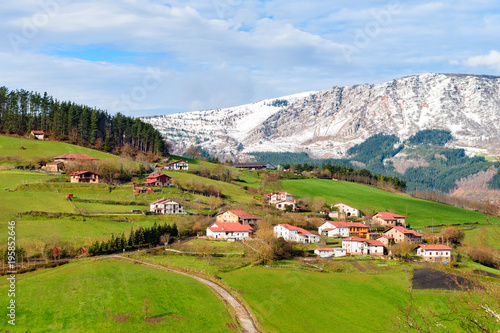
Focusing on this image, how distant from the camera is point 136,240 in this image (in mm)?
69250

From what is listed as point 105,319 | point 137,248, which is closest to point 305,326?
point 105,319

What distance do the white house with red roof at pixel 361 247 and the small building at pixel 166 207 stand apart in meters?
36.1

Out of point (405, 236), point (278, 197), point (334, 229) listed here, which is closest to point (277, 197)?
point (278, 197)

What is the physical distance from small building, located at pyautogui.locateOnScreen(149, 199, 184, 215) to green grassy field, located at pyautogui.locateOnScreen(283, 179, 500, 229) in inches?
2127

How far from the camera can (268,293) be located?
5541 centimetres

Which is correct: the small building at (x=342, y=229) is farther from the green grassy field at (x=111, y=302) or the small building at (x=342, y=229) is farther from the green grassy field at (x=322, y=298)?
the green grassy field at (x=111, y=302)

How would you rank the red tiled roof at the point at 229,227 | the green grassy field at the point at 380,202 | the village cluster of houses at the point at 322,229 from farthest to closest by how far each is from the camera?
the green grassy field at the point at 380,202, the red tiled roof at the point at 229,227, the village cluster of houses at the point at 322,229

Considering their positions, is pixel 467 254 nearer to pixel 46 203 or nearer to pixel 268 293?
pixel 268 293

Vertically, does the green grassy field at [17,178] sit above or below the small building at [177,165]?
below

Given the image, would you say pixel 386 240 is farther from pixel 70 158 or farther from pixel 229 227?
pixel 70 158

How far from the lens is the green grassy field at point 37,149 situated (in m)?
119

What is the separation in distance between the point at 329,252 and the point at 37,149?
9096 cm

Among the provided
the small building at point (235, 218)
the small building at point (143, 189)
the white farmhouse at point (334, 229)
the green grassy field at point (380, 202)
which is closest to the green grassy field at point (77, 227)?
the small building at point (235, 218)

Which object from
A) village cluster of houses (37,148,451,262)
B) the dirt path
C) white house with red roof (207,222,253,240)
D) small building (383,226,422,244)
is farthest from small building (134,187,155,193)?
small building (383,226,422,244)
